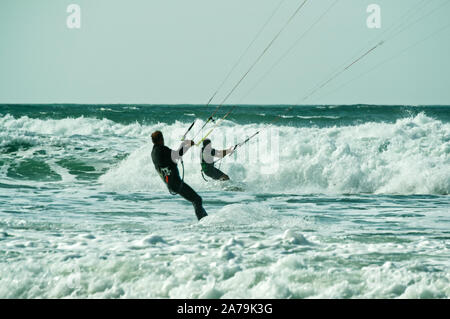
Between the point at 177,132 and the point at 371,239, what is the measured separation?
19891mm

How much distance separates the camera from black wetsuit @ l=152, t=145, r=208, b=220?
1069 centimetres

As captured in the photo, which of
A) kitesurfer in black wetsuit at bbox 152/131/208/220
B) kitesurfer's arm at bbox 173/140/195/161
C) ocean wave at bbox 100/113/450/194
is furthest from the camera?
ocean wave at bbox 100/113/450/194

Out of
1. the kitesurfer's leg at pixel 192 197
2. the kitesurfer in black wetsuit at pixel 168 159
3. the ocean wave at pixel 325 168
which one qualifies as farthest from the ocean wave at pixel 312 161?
the kitesurfer in black wetsuit at pixel 168 159

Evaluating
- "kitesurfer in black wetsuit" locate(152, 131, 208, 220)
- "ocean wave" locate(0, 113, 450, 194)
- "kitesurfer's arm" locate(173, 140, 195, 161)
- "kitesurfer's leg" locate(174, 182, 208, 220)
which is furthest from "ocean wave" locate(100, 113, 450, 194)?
"kitesurfer's arm" locate(173, 140, 195, 161)

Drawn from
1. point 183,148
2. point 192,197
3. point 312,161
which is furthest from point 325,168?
point 183,148

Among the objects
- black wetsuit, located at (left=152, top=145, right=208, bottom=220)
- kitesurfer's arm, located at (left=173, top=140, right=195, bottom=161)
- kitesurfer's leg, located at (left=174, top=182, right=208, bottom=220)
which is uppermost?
kitesurfer's arm, located at (left=173, top=140, right=195, bottom=161)

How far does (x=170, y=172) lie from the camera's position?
1080 centimetres

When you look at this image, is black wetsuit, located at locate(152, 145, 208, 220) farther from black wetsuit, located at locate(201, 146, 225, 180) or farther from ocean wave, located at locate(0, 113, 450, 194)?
ocean wave, located at locate(0, 113, 450, 194)

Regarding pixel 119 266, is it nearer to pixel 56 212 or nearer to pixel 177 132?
pixel 56 212

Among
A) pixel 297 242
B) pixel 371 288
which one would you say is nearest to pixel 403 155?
pixel 297 242

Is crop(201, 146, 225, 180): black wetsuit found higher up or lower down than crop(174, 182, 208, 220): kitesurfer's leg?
higher up

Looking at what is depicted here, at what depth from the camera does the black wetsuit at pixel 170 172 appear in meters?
10.7

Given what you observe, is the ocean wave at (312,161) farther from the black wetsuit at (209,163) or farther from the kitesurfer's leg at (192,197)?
the kitesurfer's leg at (192,197)

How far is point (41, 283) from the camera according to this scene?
23.7 feet
